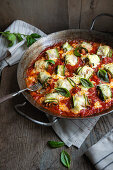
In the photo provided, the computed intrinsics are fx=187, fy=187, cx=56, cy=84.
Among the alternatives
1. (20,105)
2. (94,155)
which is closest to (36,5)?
(20,105)

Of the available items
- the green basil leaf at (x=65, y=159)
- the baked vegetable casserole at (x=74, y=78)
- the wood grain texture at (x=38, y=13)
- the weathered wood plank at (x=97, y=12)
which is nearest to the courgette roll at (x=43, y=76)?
the baked vegetable casserole at (x=74, y=78)

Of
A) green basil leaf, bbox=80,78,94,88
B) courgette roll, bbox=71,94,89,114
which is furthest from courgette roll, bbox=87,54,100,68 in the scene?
courgette roll, bbox=71,94,89,114

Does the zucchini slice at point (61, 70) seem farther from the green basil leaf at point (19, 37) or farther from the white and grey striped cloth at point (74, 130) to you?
the green basil leaf at point (19, 37)

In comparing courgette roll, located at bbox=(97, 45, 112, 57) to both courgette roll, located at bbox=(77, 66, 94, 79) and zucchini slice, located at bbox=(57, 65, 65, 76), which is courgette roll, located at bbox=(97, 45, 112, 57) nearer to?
courgette roll, located at bbox=(77, 66, 94, 79)

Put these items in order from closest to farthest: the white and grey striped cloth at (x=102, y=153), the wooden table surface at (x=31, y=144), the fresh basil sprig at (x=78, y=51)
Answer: the white and grey striped cloth at (x=102, y=153), the wooden table surface at (x=31, y=144), the fresh basil sprig at (x=78, y=51)

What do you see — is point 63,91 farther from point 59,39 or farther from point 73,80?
point 59,39

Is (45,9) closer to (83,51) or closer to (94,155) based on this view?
(83,51)

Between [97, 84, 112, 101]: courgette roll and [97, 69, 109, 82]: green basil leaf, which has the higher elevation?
[97, 69, 109, 82]: green basil leaf

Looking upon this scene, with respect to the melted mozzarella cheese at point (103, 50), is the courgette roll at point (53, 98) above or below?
below
